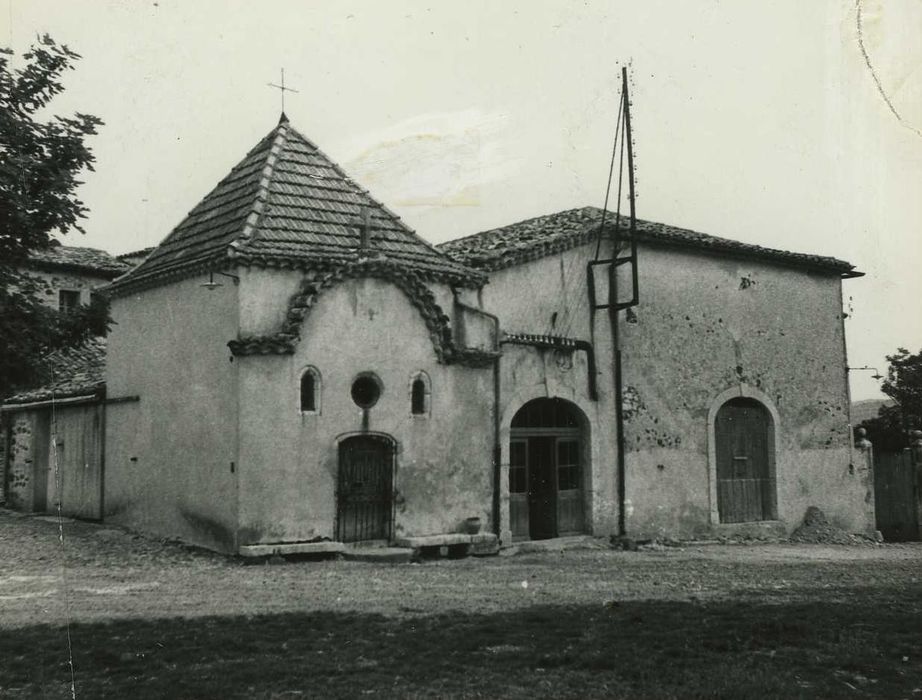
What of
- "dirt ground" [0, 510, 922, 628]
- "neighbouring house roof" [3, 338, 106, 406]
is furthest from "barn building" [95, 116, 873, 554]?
"neighbouring house roof" [3, 338, 106, 406]

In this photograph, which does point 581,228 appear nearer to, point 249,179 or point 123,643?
point 249,179

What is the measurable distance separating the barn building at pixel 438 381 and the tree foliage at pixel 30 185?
8.19 feet

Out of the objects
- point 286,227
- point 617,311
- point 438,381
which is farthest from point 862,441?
point 286,227

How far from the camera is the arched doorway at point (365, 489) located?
1357 cm

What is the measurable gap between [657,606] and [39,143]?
9048 mm

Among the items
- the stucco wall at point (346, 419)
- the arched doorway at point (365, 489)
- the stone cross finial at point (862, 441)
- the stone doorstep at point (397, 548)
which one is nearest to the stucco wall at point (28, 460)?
the stucco wall at point (346, 419)

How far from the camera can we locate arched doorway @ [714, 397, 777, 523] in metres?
18.4

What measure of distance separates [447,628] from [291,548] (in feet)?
15.8

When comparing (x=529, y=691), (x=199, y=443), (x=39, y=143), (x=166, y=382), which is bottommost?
(x=529, y=691)

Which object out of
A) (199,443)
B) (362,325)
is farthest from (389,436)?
(199,443)

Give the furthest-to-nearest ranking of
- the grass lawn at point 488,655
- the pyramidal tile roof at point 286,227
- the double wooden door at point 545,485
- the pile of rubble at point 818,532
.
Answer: the pile of rubble at point 818,532, the double wooden door at point 545,485, the pyramidal tile roof at point 286,227, the grass lawn at point 488,655

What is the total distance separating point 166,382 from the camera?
14906 mm

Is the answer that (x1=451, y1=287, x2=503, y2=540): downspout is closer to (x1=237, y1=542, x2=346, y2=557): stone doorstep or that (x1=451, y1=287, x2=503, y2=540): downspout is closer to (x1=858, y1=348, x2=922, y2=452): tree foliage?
(x1=237, y1=542, x2=346, y2=557): stone doorstep

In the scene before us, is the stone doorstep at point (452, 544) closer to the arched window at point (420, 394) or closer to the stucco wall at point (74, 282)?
the arched window at point (420, 394)
